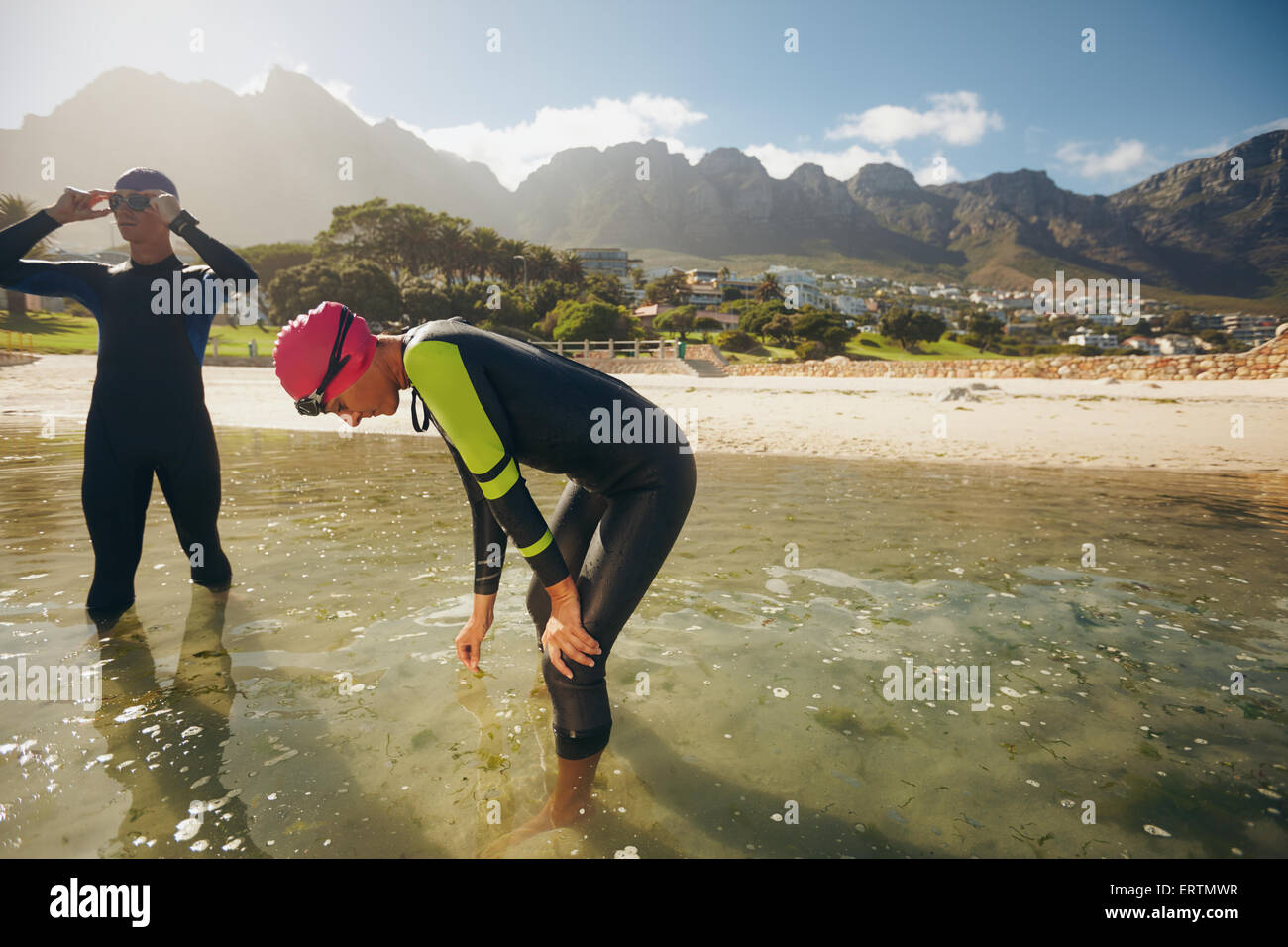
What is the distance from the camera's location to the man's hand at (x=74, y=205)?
3318mm

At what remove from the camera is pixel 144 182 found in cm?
366

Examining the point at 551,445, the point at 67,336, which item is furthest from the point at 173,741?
the point at 67,336

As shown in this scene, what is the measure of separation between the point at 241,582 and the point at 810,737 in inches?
190

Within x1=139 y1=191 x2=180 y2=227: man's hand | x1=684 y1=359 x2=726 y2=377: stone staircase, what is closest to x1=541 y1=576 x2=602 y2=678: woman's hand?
x1=139 y1=191 x2=180 y2=227: man's hand

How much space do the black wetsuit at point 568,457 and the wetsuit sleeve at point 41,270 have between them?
2.92m

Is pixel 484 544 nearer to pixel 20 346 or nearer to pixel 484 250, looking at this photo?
pixel 20 346

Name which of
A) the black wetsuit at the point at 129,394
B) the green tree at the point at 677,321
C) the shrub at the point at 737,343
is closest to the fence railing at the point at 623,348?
the shrub at the point at 737,343

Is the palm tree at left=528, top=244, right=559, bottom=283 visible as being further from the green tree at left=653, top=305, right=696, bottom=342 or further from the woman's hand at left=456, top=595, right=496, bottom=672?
the woman's hand at left=456, top=595, right=496, bottom=672

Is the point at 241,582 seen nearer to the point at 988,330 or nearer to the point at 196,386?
the point at 196,386

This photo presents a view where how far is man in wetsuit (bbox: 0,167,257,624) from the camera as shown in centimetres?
366

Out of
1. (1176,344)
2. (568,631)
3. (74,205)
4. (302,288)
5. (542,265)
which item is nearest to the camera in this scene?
(568,631)

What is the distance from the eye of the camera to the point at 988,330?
92125mm

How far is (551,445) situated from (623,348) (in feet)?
130
